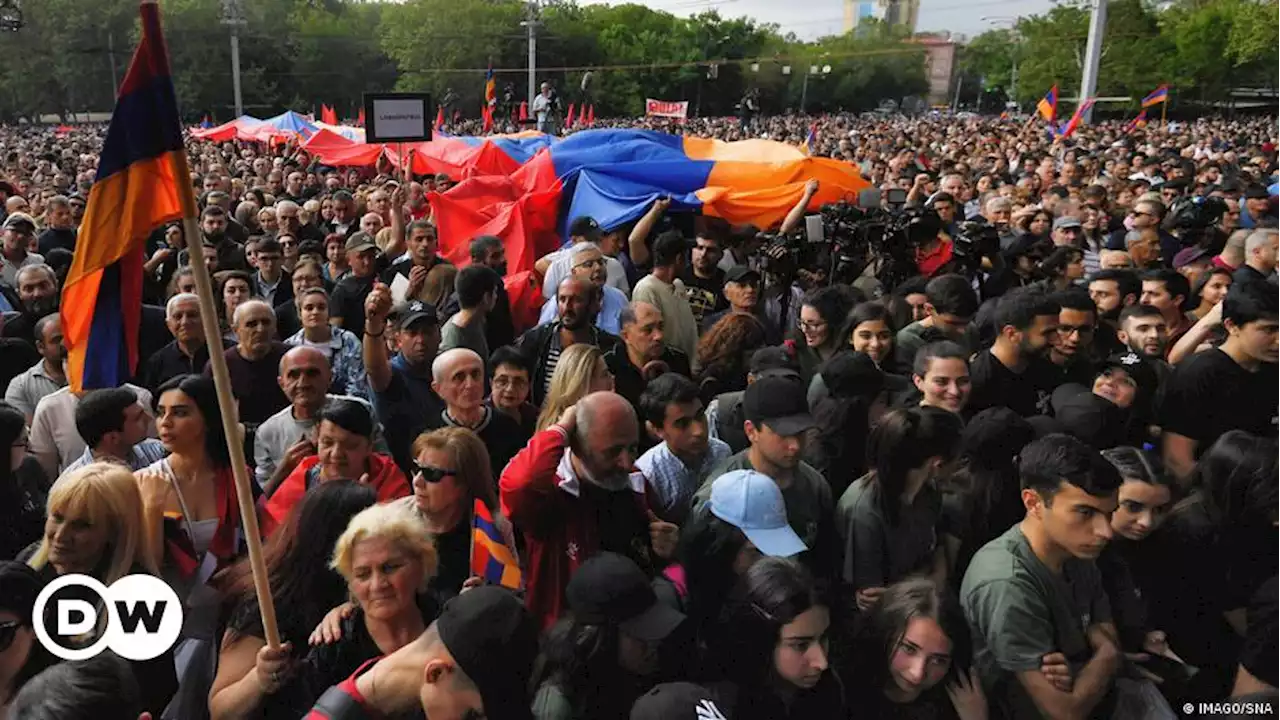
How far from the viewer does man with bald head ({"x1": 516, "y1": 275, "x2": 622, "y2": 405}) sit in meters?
4.80

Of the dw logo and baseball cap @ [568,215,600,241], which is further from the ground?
baseball cap @ [568,215,600,241]

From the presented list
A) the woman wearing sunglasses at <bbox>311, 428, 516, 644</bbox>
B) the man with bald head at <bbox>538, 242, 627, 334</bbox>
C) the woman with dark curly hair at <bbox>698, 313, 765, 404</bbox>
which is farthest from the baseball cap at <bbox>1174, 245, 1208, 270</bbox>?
the woman wearing sunglasses at <bbox>311, 428, 516, 644</bbox>

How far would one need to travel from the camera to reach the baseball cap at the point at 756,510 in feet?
9.59

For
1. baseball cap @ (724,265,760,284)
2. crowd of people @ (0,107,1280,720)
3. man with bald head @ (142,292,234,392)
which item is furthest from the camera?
baseball cap @ (724,265,760,284)

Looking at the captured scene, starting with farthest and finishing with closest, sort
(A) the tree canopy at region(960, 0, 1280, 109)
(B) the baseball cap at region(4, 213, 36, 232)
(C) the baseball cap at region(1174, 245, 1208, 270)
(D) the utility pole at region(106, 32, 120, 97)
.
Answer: (D) the utility pole at region(106, 32, 120, 97) → (A) the tree canopy at region(960, 0, 1280, 109) → (C) the baseball cap at region(1174, 245, 1208, 270) → (B) the baseball cap at region(4, 213, 36, 232)

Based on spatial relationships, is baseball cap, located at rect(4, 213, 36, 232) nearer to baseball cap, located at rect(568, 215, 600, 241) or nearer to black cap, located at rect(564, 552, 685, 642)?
baseball cap, located at rect(568, 215, 600, 241)

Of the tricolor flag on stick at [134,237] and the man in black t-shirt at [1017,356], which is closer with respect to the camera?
the tricolor flag on stick at [134,237]

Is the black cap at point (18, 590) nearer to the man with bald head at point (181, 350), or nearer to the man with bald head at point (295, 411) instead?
the man with bald head at point (295, 411)

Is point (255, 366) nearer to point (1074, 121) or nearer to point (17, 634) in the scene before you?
point (17, 634)

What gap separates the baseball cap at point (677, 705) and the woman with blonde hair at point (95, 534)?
1.33m

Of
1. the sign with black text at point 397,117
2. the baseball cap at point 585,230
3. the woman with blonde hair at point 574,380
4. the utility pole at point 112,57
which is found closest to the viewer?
the woman with blonde hair at point 574,380

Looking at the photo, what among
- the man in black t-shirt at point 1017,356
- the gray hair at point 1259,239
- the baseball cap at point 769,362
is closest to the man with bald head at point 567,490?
the baseball cap at point 769,362

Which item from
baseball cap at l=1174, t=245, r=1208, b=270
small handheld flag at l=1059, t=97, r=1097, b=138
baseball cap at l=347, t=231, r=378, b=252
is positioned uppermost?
small handheld flag at l=1059, t=97, r=1097, b=138

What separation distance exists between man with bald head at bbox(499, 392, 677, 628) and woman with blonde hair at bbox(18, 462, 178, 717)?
3.25ft
